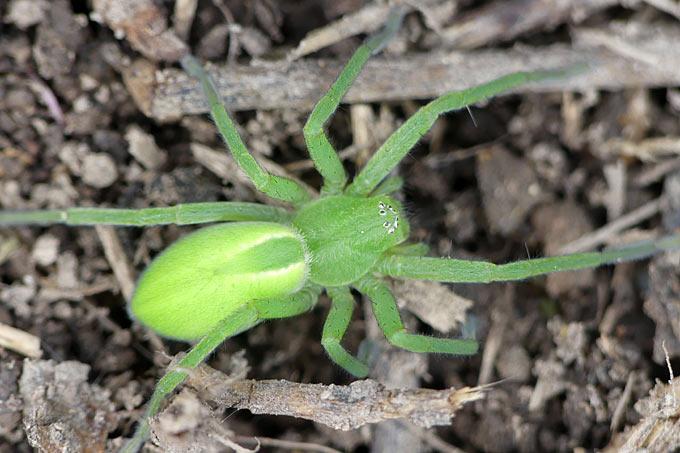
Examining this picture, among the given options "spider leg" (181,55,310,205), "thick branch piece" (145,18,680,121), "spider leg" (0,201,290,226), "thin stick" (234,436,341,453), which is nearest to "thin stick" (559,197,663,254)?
"thick branch piece" (145,18,680,121)

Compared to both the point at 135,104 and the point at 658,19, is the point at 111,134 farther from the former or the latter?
the point at 658,19

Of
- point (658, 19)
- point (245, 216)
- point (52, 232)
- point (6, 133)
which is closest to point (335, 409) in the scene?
point (245, 216)

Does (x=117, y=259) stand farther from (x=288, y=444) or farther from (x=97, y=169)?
(x=288, y=444)

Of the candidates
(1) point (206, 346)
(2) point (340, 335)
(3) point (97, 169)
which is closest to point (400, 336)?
(2) point (340, 335)

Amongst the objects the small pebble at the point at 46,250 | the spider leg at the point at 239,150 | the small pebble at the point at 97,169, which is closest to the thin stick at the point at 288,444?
the spider leg at the point at 239,150

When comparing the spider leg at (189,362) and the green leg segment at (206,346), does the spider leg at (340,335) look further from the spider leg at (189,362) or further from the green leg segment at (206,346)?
the spider leg at (189,362)

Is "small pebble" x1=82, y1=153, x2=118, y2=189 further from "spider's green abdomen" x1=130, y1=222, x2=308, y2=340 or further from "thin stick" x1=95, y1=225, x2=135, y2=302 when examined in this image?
"spider's green abdomen" x1=130, y1=222, x2=308, y2=340
